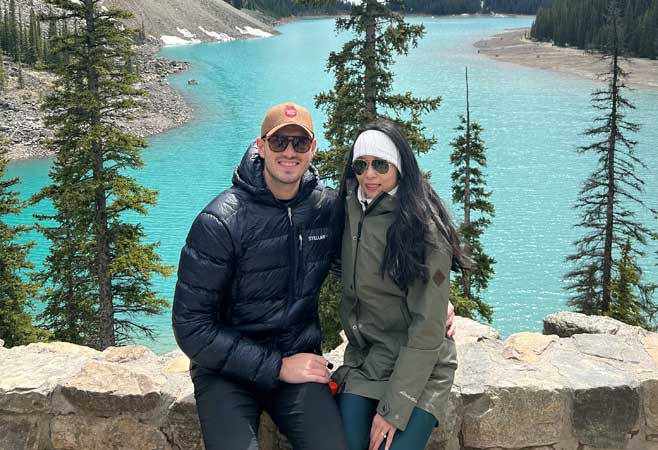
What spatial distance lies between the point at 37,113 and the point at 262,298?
6915 centimetres

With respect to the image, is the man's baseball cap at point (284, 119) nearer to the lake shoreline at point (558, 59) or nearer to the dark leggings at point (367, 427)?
the dark leggings at point (367, 427)

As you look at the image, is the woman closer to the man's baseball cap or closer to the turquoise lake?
the man's baseball cap

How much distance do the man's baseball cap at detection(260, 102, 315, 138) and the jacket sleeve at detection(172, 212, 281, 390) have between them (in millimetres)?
654

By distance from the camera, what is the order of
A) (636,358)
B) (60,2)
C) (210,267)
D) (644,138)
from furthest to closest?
1. (644,138)
2. (60,2)
3. (636,358)
4. (210,267)

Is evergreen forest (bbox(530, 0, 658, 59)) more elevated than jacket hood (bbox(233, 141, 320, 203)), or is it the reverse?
evergreen forest (bbox(530, 0, 658, 59))

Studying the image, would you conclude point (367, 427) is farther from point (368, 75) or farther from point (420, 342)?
point (368, 75)

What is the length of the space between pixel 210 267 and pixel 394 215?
113 cm

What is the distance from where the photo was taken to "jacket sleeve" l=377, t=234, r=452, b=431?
11.9 ft

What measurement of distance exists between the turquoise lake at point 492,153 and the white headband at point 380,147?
19.6 metres

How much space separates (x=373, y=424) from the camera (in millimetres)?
3662

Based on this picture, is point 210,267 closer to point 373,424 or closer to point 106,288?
point 373,424

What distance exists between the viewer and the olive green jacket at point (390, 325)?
369cm

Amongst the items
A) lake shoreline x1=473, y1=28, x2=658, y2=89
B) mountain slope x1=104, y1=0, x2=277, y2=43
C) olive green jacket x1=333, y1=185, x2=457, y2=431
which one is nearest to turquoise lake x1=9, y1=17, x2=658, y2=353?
lake shoreline x1=473, y1=28, x2=658, y2=89

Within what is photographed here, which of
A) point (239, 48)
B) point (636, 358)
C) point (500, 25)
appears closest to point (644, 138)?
point (636, 358)
